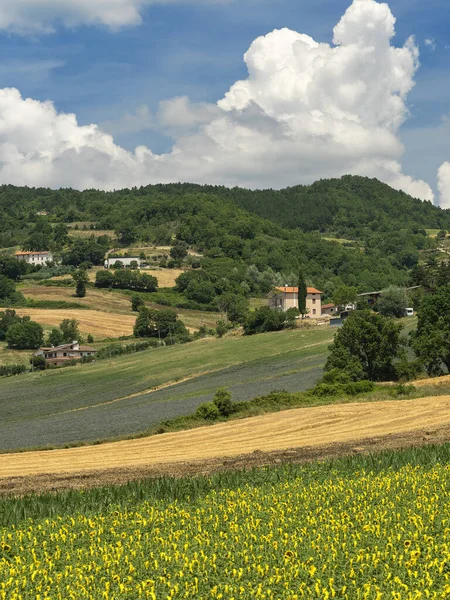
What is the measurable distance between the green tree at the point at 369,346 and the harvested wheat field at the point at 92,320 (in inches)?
3409

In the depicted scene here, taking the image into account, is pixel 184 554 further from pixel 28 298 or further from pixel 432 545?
pixel 28 298

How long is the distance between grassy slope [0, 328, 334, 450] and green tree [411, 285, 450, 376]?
10.9 m

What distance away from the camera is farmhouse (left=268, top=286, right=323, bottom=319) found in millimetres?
157250

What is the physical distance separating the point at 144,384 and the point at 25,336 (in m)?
57.2

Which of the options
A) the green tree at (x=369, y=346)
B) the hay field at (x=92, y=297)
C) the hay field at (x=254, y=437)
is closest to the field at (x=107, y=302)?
the hay field at (x=92, y=297)

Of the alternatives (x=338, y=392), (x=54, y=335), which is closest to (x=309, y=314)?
(x=54, y=335)

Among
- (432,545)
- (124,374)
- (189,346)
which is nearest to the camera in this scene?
(432,545)

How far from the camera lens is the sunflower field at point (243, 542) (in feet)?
44.0

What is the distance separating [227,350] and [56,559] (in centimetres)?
9998

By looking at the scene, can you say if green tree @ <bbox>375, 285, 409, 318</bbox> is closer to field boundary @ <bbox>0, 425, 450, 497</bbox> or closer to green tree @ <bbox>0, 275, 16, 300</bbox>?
green tree @ <bbox>0, 275, 16, 300</bbox>

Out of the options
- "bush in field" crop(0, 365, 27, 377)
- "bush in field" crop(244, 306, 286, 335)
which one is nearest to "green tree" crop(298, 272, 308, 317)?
"bush in field" crop(244, 306, 286, 335)

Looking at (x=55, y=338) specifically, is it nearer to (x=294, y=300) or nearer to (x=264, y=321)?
(x=264, y=321)

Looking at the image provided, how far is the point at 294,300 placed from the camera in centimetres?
16000

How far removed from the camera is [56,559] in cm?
1562
